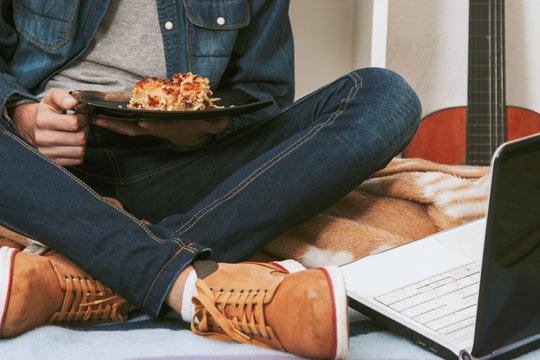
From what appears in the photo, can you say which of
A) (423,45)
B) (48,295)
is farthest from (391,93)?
(423,45)

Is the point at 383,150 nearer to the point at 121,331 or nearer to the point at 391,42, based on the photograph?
the point at 121,331

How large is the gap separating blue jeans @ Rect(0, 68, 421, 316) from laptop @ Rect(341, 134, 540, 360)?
153 millimetres

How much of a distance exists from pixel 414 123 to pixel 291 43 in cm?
41

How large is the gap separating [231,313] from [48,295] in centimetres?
22

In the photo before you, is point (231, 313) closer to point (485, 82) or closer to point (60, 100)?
point (60, 100)

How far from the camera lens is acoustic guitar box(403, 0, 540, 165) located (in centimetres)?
162

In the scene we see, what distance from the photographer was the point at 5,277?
0.62 m

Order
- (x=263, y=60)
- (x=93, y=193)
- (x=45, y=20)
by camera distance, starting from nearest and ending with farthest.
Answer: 1. (x=93, y=193)
2. (x=45, y=20)
3. (x=263, y=60)

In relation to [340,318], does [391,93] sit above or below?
above

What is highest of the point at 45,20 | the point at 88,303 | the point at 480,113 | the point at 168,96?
the point at 45,20

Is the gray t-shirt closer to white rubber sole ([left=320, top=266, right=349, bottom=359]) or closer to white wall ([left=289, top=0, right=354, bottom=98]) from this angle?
white rubber sole ([left=320, top=266, right=349, bottom=359])

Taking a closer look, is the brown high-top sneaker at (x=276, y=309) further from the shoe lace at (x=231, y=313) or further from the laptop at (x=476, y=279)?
the laptop at (x=476, y=279)

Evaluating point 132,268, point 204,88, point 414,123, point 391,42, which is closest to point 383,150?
point 414,123

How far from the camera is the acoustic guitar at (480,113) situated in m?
1.62
